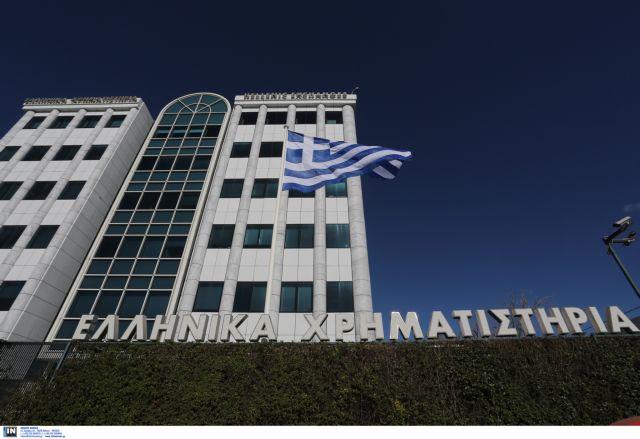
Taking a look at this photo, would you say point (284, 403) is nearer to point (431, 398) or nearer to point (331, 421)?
point (331, 421)

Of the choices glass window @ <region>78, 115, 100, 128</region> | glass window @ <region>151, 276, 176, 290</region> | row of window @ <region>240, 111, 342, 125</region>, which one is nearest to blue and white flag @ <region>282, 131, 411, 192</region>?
glass window @ <region>151, 276, 176, 290</region>

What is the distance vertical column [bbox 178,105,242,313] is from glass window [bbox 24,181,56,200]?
51.1ft

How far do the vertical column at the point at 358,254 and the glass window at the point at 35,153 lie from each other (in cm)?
3269

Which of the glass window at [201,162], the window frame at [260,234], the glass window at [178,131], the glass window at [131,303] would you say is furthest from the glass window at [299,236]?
the glass window at [178,131]

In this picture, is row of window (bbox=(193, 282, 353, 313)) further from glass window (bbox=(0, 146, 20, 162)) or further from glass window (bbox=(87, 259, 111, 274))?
glass window (bbox=(0, 146, 20, 162))

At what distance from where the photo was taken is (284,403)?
1033 centimetres

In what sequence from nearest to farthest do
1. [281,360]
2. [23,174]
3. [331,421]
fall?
[331,421], [281,360], [23,174]

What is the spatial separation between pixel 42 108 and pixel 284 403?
148 feet

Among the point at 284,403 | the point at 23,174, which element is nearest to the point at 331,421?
the point at 284,403

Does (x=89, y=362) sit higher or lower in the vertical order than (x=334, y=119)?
lower

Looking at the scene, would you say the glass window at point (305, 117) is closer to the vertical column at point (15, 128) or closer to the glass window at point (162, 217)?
the glass window at point (162, 217)

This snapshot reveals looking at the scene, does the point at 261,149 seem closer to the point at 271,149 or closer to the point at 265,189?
the point at 271,149
